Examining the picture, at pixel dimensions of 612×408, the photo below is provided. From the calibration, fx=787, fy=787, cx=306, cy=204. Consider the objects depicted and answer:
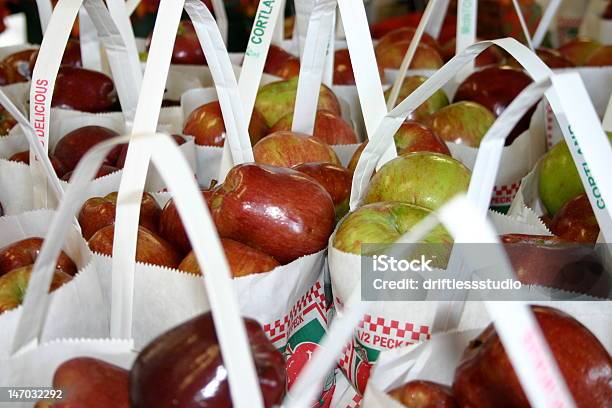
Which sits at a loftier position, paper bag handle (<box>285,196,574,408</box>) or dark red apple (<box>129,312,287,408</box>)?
paper bag handle (<box>285,196,574,408</box>)

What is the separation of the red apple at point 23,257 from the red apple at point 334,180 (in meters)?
0.39

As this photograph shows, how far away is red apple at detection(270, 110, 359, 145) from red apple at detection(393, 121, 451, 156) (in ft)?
0.52

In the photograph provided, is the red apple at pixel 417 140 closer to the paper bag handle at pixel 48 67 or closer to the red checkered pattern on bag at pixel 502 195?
the red checkered pattern on bag at pixel 502 195

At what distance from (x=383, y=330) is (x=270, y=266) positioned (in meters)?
0.17

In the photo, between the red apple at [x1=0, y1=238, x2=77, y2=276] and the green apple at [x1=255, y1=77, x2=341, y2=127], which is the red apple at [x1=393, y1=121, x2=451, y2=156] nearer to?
the green apple at [x1=255, y1=77, x2=341, y2=127]

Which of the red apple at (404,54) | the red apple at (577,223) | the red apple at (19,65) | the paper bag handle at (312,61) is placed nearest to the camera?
the red apple at (577,223)

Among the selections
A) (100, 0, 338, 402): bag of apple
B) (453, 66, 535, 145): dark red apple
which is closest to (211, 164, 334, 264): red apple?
(100, 0, 338, 402): bag of apple

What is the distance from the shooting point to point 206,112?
5.30 ft

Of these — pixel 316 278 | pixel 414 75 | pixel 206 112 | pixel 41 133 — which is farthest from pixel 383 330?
pixel 414 75

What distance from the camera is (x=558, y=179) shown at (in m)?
1.40

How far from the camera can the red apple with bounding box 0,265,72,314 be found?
96 cm

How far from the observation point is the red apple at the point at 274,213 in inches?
43.8

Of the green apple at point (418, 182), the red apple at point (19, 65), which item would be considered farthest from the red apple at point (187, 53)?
the green apple at point (418, 182)

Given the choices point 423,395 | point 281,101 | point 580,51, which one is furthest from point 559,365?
point 580,51
